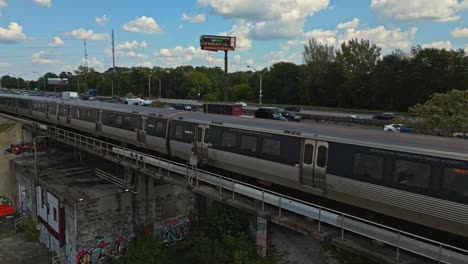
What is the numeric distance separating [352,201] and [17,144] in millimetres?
33367

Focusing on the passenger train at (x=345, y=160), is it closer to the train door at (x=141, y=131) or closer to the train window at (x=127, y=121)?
the train door at (x=141, y=131)

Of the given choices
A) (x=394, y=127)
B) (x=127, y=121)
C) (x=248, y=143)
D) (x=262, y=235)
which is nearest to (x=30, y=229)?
(x=127, y=121)

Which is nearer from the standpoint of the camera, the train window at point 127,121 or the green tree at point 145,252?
the green tree at point 145,252

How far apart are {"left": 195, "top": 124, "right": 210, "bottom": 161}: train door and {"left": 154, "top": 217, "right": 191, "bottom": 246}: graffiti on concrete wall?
9334 millimetres

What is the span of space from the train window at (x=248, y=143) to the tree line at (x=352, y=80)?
4255 centimetres

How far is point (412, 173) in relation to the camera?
10.8m

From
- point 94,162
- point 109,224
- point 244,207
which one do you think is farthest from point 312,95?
point 244,207

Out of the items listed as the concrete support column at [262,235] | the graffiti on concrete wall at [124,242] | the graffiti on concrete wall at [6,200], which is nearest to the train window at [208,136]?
the concrete support column at [262,235]

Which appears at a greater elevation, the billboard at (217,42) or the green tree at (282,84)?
the billboard at (217,42)

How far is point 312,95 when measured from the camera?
3287 inches

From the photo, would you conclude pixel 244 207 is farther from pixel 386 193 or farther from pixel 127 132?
pixel 127 132

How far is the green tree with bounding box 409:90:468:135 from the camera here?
2659 cm

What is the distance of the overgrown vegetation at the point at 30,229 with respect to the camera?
29866 millimetres

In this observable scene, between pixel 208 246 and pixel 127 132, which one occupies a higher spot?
pixel 127 132
